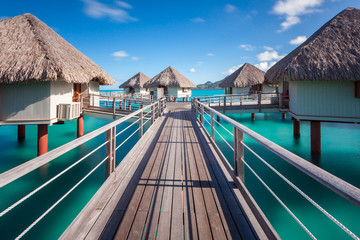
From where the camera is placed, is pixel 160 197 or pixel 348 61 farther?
pixel 348 61

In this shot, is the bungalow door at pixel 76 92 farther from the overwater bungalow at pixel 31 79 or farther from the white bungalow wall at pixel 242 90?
the white bungalow wall at pixel 242 90

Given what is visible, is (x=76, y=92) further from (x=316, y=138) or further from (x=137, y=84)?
(x=137, y=84)

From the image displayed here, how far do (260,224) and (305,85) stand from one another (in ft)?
30.6

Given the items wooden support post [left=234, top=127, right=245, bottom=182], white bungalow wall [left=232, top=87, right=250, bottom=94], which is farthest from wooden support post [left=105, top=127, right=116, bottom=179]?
white bungalow wall [left=232, top=87, right=250, bottom=94]

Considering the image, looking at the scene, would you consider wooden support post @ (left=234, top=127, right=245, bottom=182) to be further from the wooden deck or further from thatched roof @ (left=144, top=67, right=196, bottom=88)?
thatched roof @ (left=144, top=67, right=196, bottom=88)

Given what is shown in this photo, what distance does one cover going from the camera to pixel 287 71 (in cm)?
933

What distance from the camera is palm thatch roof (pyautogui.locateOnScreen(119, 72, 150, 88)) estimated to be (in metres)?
31.0

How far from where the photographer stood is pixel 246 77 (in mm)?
22031

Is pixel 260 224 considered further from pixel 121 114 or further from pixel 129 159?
pixel 121 114

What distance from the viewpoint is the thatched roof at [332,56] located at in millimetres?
8289

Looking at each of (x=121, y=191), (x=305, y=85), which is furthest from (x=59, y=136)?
(x=305, y=85)

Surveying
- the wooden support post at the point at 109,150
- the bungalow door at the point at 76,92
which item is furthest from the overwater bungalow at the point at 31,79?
the wooden support post at the point at 109,150

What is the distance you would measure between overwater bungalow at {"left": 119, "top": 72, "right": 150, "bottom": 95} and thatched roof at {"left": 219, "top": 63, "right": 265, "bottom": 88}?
45.8 feet

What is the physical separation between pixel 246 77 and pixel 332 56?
13.4 metres
